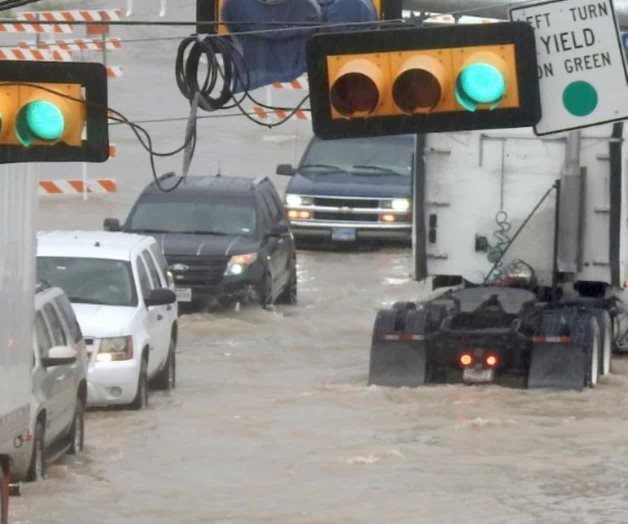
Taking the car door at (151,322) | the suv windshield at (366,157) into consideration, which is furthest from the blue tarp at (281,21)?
the suv windshield at (366,157)

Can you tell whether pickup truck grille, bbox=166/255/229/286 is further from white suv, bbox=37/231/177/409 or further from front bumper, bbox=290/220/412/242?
front bumper, bbox=290/220/412/242

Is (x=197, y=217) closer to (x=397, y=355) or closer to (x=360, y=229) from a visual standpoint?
(x=397, y=355)

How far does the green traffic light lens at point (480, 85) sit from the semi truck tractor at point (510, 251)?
1069 cm

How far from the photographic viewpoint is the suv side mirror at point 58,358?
1354cm

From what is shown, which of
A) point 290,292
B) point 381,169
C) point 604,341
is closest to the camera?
point 604,341

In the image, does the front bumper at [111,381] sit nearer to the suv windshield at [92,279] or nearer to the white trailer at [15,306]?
the suv windshield at [92,279]

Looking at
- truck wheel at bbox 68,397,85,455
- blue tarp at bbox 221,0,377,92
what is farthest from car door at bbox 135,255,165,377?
blue tarp at bbox 221,0,377,92

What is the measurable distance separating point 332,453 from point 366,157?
15.6 meters

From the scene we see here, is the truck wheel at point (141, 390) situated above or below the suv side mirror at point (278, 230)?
below

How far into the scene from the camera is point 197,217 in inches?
957

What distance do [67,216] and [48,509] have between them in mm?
19583

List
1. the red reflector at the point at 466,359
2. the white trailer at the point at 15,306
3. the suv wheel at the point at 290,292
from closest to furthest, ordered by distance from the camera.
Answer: the white trailer at the point at 15,306 → the red reflector at the point at 466,359 → the suv wheel at the point at 290,292

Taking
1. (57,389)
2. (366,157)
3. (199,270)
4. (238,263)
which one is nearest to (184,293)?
(199,270)

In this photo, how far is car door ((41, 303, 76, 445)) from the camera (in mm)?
13789
